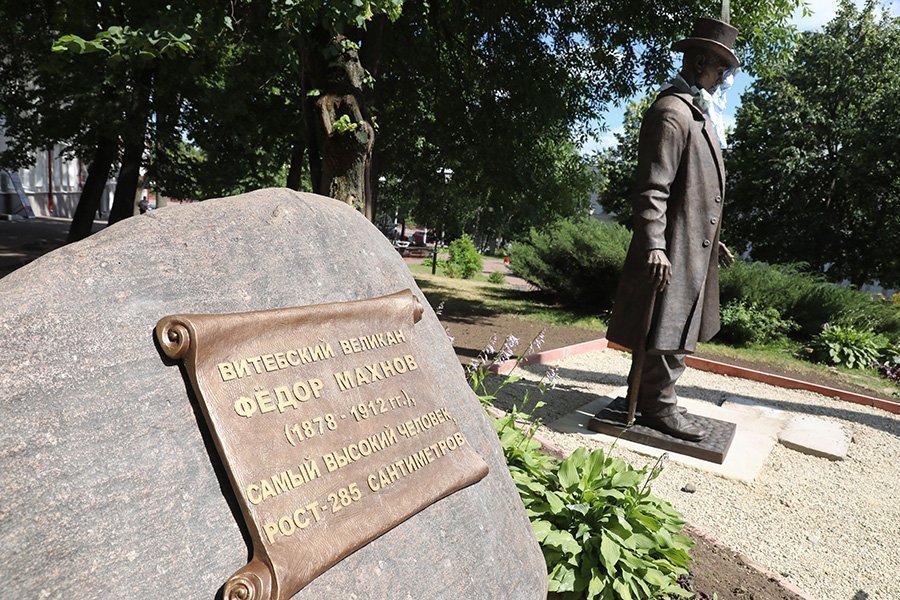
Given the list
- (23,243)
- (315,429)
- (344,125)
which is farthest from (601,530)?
(23,243)

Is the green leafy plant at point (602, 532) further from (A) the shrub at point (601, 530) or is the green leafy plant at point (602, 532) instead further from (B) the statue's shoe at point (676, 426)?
(B) the statue's shoe at point (676, 426)

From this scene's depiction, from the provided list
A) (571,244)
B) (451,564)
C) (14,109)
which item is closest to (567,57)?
(571,244)

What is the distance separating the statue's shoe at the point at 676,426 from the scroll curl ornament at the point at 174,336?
12.5 feet

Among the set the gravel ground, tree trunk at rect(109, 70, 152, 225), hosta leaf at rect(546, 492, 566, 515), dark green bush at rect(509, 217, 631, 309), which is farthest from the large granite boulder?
tree trunk at rect(109, 70, 152, 225)

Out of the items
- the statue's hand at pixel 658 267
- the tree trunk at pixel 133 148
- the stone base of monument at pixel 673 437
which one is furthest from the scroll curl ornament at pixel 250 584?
the tree trunk at pixel 133 148

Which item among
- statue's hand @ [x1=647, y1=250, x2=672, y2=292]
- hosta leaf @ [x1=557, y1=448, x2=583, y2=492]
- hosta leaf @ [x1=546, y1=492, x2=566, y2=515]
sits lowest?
hosta leaf @ [x1=546, y1=492, x2=566, y2=515]

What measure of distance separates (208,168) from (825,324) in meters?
12.7

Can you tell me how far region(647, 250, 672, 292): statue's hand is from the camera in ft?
13.0

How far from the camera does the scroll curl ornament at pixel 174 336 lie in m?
1.57

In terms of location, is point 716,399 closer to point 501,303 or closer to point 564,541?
point 564,541

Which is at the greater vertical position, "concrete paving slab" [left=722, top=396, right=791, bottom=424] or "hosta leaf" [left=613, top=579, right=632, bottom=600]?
"hosta leaf" [left=613, top=579, right=632, bottom=600]

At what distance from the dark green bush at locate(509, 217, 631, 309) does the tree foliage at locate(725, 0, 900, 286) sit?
9.66 m

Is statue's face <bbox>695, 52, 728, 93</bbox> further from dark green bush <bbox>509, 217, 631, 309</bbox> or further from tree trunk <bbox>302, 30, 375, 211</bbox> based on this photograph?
dark green bush <bbox>509, 217, 631, 309</bbox>

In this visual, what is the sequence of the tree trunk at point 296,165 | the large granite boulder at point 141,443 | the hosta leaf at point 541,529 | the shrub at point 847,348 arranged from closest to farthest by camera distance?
1. the large granite boulder at point 141,443
2. the hosta leaf at point 541,529
3. the shrub at point 847,348
4. the tree trunk at point 296,165
